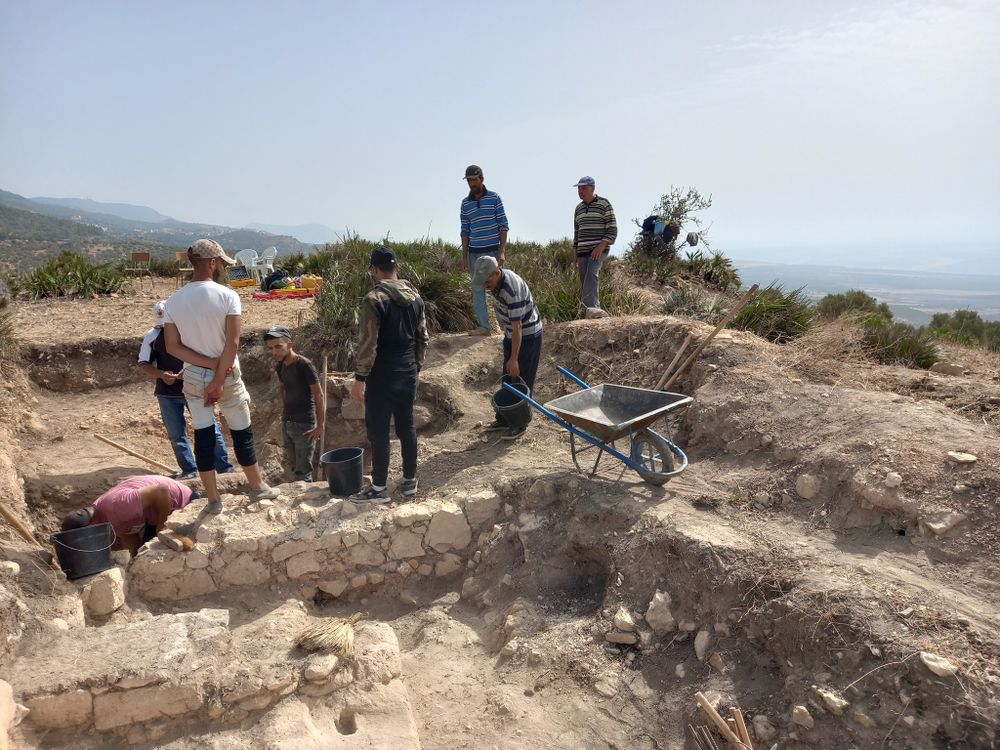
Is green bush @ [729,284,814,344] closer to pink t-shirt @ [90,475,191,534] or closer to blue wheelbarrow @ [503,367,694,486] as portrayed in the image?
blue wheelbarrow @ [503,367,694,486]

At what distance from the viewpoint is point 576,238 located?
7531 mm

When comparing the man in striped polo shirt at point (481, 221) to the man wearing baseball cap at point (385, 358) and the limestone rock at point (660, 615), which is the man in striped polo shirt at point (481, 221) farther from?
the limestone rock at point (660, 615)

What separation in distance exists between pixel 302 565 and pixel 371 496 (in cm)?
71

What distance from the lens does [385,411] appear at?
4.36 m

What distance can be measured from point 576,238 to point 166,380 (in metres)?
5.04

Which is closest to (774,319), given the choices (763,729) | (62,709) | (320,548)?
(763,729)

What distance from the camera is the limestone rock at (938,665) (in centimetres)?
246

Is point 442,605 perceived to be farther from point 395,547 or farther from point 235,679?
point 235,679

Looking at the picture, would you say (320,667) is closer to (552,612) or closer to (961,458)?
(552,612)

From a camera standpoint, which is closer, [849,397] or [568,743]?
[568,743]

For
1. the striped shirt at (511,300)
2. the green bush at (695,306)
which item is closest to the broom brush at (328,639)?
the striped shirt at (511,300)

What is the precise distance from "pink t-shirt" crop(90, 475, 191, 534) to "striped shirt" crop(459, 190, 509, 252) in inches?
170

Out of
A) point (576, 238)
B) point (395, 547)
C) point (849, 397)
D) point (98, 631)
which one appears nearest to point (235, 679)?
point (98, 631)

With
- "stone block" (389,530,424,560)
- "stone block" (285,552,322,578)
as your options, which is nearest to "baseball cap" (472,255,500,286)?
"stone block" (389,530,424,560)
